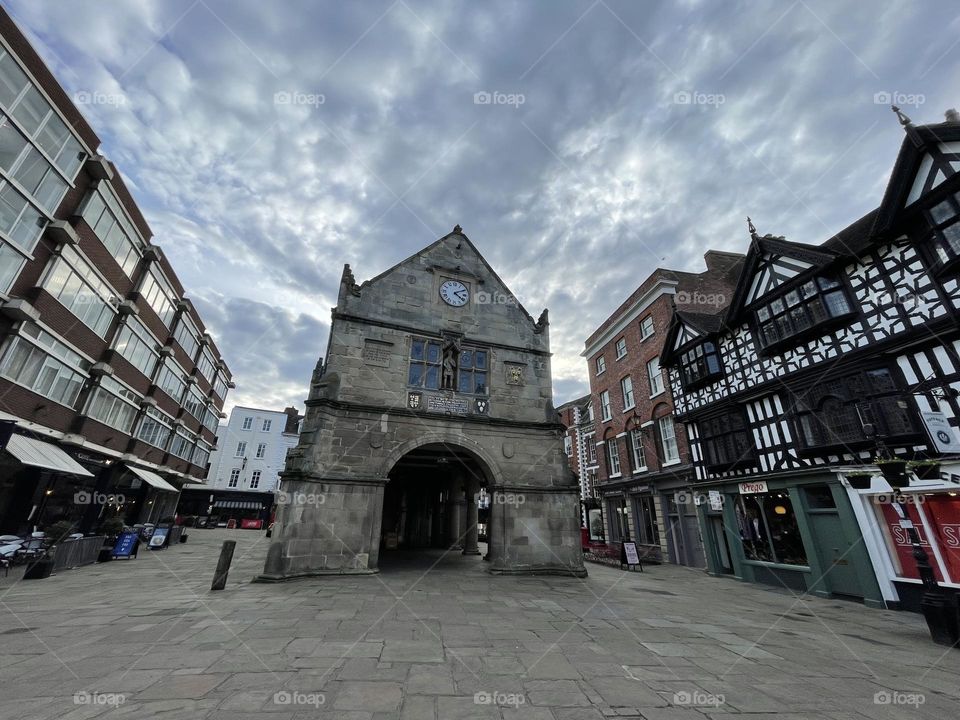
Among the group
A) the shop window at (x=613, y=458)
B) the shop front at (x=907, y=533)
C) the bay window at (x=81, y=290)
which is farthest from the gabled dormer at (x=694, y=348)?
the bay window at (x=81, y=290)

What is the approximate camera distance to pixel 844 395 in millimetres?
11820

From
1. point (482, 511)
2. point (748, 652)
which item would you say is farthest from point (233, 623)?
point (482, 511)

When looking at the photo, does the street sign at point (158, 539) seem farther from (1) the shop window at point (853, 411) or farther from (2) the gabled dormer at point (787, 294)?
(2) the gabled dormer at point (787, 294)

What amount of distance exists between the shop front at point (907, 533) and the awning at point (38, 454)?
24774 mm

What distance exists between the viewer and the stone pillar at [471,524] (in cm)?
1991

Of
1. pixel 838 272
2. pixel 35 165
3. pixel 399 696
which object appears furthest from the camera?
pixel 35 165

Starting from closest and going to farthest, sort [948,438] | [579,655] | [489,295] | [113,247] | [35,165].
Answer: [579,655], [948,438], [35,165], [489,295], [113,247]

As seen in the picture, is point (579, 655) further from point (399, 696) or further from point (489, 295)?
point (489, 295)

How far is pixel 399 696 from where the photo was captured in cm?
414

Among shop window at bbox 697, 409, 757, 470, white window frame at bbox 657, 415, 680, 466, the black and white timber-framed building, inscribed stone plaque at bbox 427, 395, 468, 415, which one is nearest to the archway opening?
inscribed stone plaque at bbox 427, 395, 468, 415

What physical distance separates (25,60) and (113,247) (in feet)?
25.5

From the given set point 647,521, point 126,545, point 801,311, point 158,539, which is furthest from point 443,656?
point 158,539

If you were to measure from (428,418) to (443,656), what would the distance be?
346 inches

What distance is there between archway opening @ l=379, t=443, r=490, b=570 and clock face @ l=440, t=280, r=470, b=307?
7.12 meters
